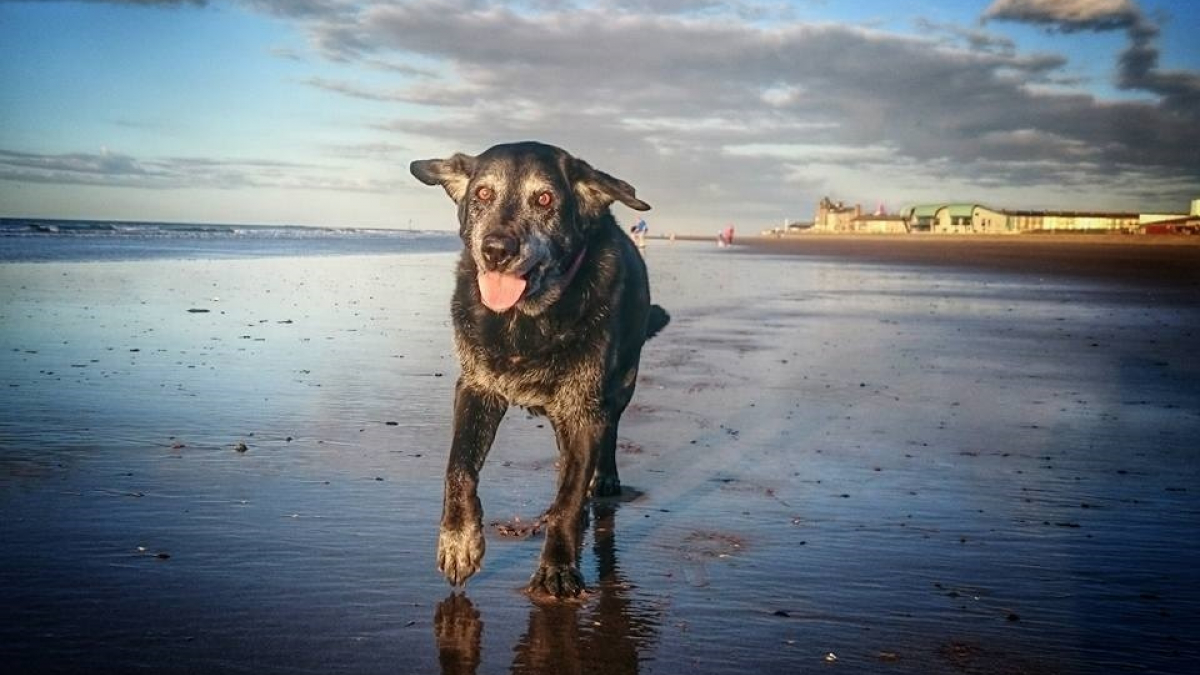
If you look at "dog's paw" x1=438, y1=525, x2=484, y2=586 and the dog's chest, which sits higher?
the dog's chest

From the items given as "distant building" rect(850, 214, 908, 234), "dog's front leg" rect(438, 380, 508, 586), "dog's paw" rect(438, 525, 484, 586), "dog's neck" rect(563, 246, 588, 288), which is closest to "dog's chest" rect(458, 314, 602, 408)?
"dog's front leg" rect(438, 380, 508, 586)

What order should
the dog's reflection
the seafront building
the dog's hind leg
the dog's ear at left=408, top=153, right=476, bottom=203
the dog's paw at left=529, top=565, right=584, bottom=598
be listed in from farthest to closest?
the seafront building
the dog's hind leg
the dog's ear at left=408, top=153, right=476, bottom=203
the dog's paw at left=529, top=565, right=584, bottom=598
the dog's reflection

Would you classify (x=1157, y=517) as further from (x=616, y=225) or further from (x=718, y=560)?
(x=616, y=225)

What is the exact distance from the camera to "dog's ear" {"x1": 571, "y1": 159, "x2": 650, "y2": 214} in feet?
18.9

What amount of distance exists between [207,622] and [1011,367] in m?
11.6

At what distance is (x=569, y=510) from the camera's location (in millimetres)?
4984

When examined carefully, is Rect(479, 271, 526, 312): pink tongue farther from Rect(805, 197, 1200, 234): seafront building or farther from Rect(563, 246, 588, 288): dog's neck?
Rect(805, 197, 1200, 234): seafront building

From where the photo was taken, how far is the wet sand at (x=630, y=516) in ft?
12.8

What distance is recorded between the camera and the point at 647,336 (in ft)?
25.4

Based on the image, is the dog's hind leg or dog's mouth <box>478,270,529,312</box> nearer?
dog's mouth <box>478,270,529,312</box>

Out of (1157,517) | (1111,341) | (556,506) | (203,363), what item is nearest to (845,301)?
(1111,341)

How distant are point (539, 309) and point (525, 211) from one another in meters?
0.55

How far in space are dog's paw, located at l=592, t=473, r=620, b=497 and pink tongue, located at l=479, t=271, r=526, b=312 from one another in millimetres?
1584

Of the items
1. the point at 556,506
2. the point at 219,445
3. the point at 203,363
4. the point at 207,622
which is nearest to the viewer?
the point at 207,622
